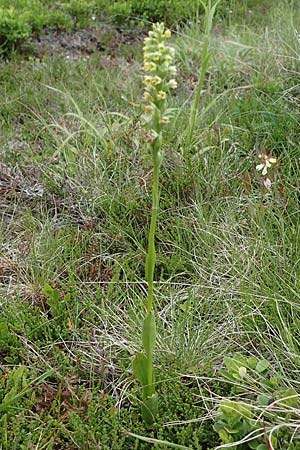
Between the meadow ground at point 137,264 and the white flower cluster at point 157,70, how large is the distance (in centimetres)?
85

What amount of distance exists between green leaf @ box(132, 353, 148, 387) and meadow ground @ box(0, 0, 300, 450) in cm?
15

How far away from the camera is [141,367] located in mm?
1914

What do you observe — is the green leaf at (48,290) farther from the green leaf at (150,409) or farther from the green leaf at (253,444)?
the green leaf at (253,444)

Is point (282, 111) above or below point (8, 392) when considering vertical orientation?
above

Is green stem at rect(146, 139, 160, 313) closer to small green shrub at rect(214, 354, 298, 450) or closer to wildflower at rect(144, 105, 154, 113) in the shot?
wildflower at rect(144, 105, 154, 113)

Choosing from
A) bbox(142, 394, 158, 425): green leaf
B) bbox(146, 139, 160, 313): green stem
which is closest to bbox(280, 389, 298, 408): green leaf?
bbox(142, 394, 158, 425): green leaf

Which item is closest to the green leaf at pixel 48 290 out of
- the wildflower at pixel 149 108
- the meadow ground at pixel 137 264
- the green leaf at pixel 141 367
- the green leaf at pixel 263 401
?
the meadow ground at pixel 137 264

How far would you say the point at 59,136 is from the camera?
3.80 m

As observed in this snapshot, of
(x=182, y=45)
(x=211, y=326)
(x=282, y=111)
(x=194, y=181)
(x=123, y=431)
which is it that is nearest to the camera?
(x=123, y=431)

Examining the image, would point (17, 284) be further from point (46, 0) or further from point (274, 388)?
point (46, 0)

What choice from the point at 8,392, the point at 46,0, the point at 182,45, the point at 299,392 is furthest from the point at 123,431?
the point at 46,0

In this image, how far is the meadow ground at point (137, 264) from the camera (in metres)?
2.05

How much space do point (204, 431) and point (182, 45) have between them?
3.92 meters

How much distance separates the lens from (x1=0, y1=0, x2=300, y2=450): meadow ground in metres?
2.05
